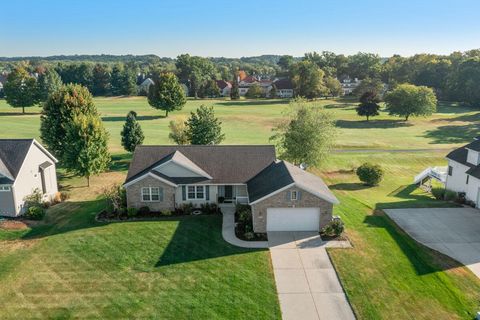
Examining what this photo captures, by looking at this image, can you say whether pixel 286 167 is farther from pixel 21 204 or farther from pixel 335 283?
pixel 21 204

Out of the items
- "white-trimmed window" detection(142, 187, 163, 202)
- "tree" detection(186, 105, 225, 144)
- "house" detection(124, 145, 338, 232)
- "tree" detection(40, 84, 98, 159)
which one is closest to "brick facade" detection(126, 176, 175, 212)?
"house" detection(124, 145, 338, 232)

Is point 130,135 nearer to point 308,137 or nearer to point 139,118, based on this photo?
point 308,137

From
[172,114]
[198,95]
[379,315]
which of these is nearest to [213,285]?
[379,315]

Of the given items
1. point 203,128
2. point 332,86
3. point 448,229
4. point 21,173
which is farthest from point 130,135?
point 332,86

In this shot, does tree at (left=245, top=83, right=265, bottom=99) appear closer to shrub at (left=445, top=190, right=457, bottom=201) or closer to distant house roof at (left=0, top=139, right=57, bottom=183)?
shrub at (left=445, top=190, right=457, bottom=201)

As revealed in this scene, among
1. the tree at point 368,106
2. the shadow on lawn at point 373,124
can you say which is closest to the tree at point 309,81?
the tree at point 368,106

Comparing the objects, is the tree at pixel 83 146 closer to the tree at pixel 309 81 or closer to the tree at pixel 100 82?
the tree at pixel 309 81
